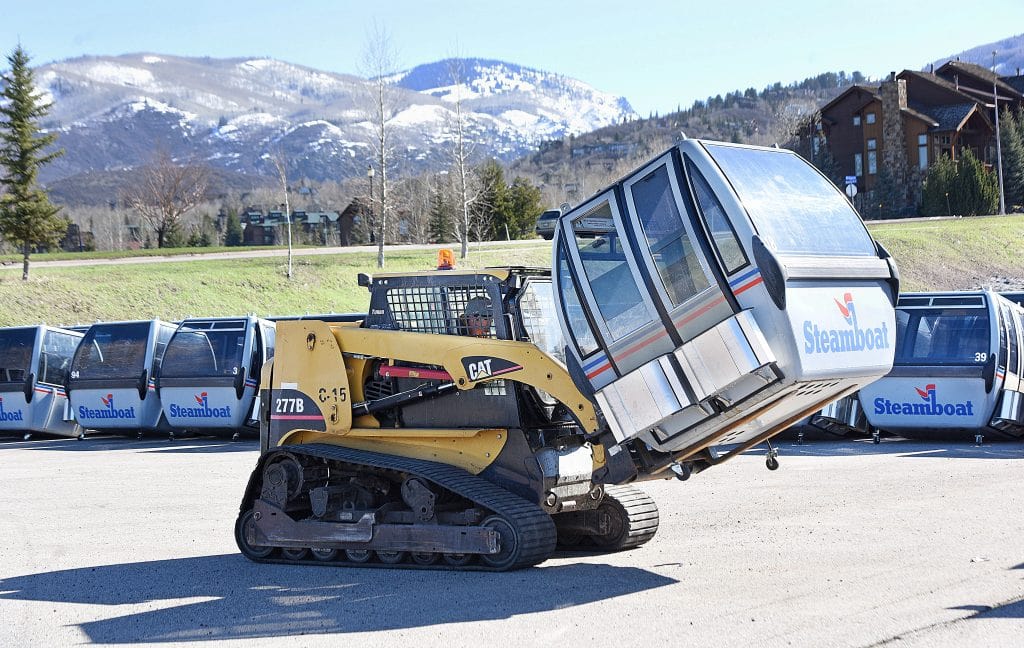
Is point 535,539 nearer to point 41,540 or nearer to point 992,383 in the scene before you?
point 41,540

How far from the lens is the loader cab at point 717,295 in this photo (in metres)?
7.51

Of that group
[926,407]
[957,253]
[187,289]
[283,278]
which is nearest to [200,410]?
[926,407]

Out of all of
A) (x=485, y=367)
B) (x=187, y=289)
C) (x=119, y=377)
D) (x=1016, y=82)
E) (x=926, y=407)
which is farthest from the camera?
(x=1016, y=82)

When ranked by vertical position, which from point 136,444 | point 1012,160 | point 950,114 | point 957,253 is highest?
point 950,114

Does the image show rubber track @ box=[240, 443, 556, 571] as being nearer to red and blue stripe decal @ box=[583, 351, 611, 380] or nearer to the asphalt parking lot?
the asphalt parking lot

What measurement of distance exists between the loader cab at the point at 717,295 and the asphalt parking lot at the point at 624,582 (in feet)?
4.17

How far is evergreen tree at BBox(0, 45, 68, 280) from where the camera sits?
4344cm

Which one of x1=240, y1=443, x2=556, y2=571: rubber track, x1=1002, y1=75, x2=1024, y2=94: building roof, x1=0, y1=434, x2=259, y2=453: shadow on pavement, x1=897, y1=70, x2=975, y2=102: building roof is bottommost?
x1=0, y1=434, x2=259, y2=453: shadow on pavement

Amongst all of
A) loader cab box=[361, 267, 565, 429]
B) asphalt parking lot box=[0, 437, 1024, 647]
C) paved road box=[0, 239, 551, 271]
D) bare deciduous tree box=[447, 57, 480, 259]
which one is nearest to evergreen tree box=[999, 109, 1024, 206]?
paved road box=[0, 239, 551, 271]

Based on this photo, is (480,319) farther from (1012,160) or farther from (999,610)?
(1012,160)

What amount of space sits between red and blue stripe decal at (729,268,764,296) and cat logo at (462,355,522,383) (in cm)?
219

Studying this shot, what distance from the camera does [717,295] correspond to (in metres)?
7.64

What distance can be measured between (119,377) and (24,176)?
933 inches

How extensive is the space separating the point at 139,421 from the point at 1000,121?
68509 mm
